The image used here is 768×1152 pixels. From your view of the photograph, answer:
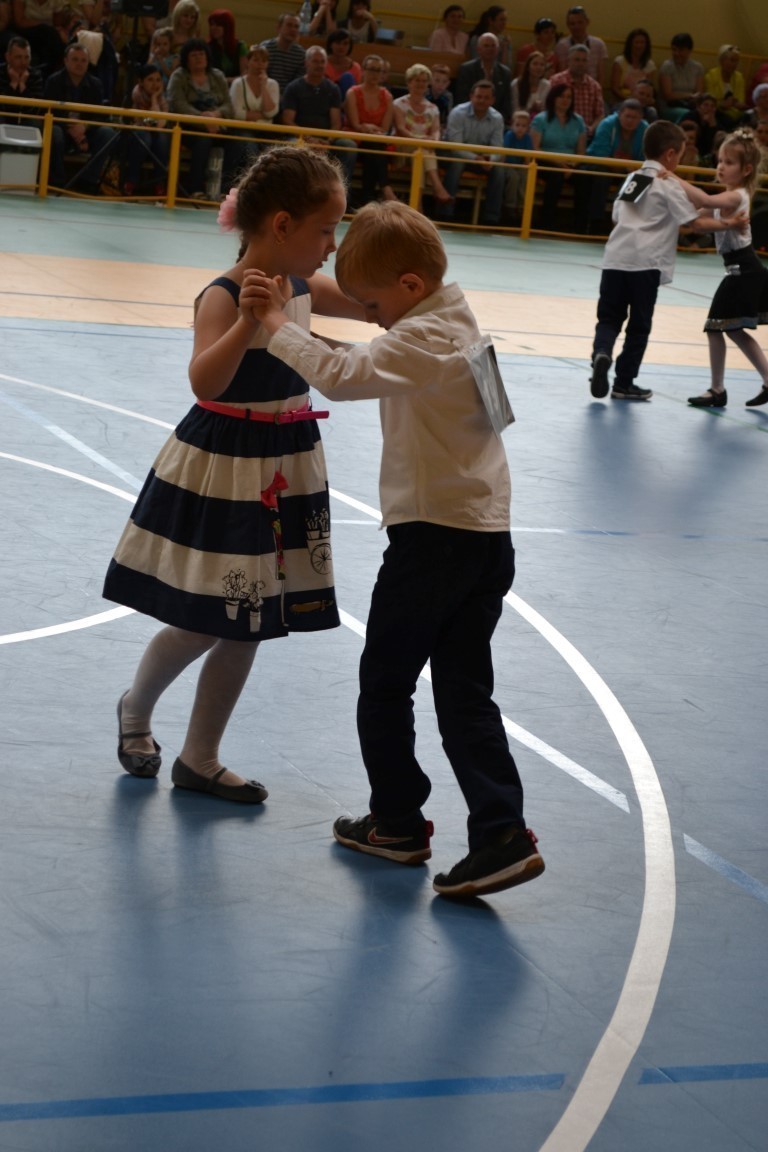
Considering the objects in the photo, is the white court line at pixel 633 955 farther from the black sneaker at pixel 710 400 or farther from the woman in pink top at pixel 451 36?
the woman in pink top at pixel 451 36

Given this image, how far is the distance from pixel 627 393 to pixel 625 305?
0.48 metres

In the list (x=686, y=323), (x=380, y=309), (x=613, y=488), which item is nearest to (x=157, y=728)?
(x=380, y=309)

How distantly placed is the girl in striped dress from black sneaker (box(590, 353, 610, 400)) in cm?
496

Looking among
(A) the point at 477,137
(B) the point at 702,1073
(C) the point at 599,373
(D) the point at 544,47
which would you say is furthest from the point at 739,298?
(D) the point at 544,47

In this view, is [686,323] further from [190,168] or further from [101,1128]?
[101,1128]

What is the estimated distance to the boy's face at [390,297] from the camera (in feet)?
8.80

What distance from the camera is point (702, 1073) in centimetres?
228

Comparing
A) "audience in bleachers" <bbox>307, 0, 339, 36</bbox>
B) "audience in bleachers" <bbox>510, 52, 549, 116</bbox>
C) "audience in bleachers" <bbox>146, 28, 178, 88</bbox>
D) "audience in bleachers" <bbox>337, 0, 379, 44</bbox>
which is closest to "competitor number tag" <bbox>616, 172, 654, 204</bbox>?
"audience in bleachers" <bbox>146, 28, 178, 88</bbox>

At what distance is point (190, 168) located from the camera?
50.6 feet

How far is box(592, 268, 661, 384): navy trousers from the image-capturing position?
7.93 metres

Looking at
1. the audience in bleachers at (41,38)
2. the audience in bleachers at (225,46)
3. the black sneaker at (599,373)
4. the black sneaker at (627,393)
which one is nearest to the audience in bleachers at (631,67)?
the audience in bleachers at (225,46)

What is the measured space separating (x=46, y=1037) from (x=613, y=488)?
14.3ft

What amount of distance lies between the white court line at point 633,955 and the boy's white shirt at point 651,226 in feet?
14.5

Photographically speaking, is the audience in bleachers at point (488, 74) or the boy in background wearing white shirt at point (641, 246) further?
the audience in bleachers at point (488, 74)
